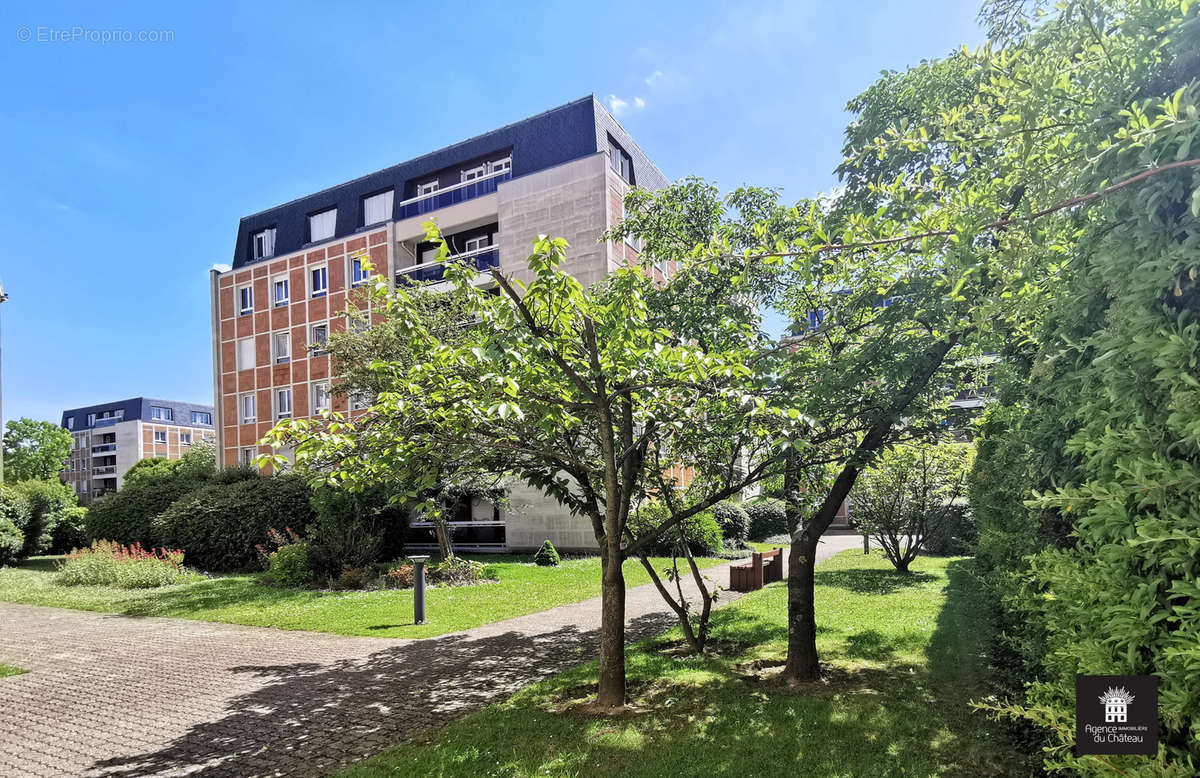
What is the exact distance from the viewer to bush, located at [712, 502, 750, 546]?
74.6ft

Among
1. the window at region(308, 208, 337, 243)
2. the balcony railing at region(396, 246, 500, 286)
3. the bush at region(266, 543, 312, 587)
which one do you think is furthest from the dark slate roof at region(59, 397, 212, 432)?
the bush at region(266, 543, 312, 587)

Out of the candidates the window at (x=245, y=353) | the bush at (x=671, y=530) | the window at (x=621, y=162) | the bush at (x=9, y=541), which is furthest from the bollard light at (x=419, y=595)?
the window at (x=245, y=353)

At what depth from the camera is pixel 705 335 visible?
720cm

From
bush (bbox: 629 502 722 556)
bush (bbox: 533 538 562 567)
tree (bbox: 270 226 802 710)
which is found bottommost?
bush (bbox: 533 538 562 567)

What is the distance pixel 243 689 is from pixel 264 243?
30.8 metres

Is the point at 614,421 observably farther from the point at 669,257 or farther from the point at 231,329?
the point at 231,329

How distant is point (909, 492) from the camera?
15.3m

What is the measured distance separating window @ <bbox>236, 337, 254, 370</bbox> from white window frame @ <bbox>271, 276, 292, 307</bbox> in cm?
251

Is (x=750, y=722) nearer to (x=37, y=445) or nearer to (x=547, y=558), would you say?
(x=547, y=558)

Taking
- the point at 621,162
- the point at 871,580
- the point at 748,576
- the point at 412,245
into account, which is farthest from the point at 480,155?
the point at 871,580

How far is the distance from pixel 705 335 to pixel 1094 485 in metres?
5.25

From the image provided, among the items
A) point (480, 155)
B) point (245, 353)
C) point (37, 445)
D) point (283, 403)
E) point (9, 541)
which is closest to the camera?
point (9, 541)

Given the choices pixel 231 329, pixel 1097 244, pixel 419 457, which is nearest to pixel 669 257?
pixel 419 457

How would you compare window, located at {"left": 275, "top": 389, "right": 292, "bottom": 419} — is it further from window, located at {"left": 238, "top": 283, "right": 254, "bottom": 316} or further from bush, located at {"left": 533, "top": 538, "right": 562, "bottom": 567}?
bush, located at {"left": 533, "top": 538, "right": 562, "bottom": 567}
